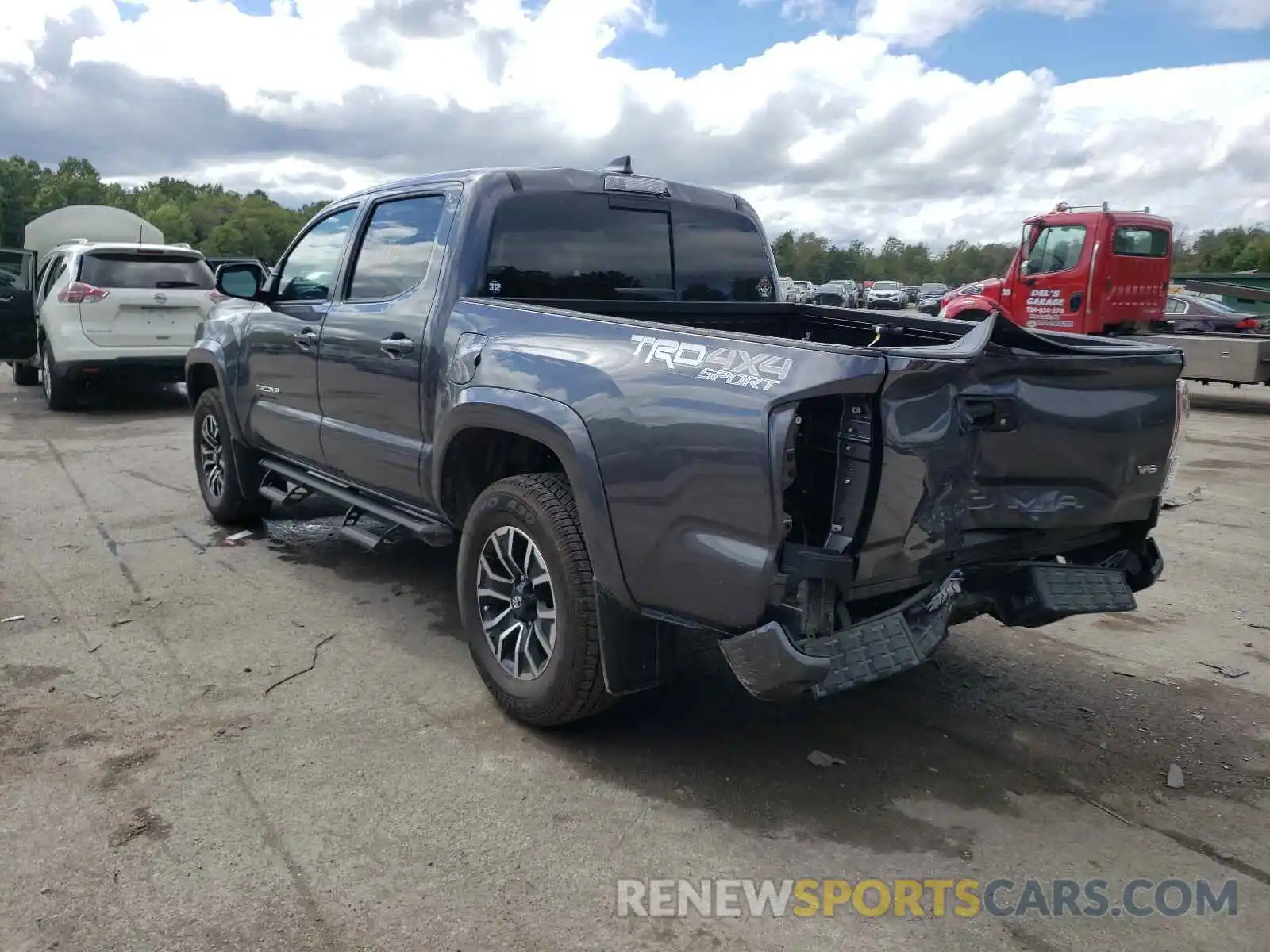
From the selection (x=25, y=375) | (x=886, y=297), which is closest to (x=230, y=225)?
(x=886, y=297)

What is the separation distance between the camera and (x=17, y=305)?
12.0 meters

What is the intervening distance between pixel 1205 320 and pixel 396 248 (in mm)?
14419

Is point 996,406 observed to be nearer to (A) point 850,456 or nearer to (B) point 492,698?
(A) point 850,456

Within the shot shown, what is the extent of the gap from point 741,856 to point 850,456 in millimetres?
1197

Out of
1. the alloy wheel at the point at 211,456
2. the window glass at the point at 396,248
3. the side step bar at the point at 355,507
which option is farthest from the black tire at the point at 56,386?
the window glass at the point at 396,248

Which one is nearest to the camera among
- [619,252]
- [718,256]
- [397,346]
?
[397,346]

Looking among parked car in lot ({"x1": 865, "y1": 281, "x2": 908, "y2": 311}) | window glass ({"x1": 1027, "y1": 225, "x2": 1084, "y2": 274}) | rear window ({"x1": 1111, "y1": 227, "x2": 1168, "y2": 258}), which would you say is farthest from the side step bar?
parked car in lot ({"x1": 865, "y1": 281, "x2": 908, "y2": 311})

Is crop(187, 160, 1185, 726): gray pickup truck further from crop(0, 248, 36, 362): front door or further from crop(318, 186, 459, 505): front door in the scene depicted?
crop(0, 248, 36, 362): front door

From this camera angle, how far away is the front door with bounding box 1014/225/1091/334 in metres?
13.5

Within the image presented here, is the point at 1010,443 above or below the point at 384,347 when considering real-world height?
below

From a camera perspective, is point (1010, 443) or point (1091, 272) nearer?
point (1010, 443)

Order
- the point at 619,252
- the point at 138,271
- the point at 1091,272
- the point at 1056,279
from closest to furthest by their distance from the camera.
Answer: the point at 619,252 → the point at 138,271 → the point at 1091,272 → the point at 1056,279

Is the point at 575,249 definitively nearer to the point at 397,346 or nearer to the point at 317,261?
the point at 397,346

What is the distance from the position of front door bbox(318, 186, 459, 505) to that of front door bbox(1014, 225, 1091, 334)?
11.0m
